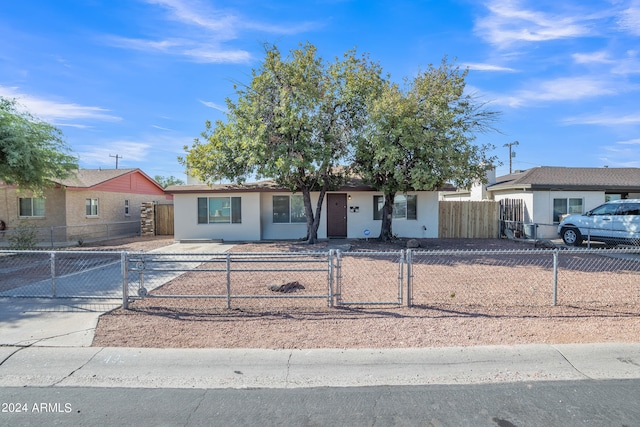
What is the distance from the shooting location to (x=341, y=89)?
1497 cm

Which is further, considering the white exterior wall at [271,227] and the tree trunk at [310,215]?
the white exterior wall at [271,227]

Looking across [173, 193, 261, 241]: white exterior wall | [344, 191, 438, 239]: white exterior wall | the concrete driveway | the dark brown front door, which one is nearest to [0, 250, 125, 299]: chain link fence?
the concrete driveway

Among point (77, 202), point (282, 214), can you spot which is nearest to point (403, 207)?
point (282, 214)

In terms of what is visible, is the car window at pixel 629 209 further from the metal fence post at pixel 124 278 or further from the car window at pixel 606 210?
the metal fence post at pixel 124 278

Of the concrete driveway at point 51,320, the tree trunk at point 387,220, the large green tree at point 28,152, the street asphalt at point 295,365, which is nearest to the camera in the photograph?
the street asphalt at point 295,365

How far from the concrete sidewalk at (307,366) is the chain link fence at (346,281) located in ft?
5.25

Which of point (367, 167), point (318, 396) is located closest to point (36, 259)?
point (367, 167)

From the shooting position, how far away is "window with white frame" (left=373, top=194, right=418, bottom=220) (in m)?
19.0

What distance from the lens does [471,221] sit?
779 inches

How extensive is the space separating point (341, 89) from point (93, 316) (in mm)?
11701

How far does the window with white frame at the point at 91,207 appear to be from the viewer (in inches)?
862

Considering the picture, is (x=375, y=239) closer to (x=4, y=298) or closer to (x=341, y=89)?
(x=341, y=89)

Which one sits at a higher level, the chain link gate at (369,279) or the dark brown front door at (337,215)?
the dark brown front door at (337,215)

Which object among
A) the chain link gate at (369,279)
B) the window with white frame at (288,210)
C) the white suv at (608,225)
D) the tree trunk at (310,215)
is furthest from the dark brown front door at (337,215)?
the white suv at (608,225)
